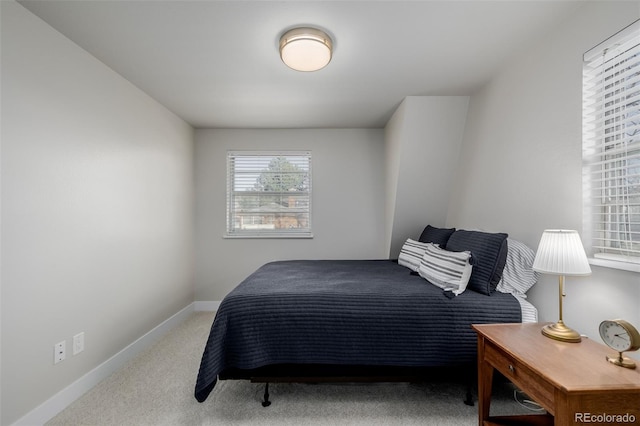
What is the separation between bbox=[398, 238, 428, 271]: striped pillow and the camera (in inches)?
102

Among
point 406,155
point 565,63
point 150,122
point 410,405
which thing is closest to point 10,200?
point 150,122

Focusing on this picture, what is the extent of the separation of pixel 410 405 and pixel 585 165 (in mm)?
1686

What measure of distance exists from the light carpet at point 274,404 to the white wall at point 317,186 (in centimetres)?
180

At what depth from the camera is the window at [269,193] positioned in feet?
12.5

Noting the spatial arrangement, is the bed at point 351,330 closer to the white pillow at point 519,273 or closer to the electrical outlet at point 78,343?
the white pillow at point 519,273

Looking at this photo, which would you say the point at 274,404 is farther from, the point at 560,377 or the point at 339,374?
the point at 560,377

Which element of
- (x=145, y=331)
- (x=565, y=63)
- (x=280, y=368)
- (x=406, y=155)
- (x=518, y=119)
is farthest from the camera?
(x=406, y=155)

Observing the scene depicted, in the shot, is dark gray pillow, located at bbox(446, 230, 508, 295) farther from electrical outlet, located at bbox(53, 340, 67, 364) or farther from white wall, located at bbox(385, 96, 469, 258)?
electrical outlet, located at bbox(53, 340, 67, 364)

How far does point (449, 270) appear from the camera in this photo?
196 cm

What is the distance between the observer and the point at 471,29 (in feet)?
5.92

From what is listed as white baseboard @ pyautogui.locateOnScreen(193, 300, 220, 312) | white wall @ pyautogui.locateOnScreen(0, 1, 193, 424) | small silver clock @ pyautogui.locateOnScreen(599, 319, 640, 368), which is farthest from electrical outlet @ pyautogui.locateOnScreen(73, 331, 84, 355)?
small silver clock @ pyautogui.locateOnScreen(599, 319, 640, 368)

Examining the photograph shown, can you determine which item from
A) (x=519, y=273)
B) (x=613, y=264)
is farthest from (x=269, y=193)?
(x=613, y=264)

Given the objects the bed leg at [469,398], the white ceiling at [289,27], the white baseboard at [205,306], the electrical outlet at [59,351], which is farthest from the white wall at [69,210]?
the bed leg at [469,398]

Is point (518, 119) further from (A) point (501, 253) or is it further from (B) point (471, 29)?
(A) point (501, 253)
